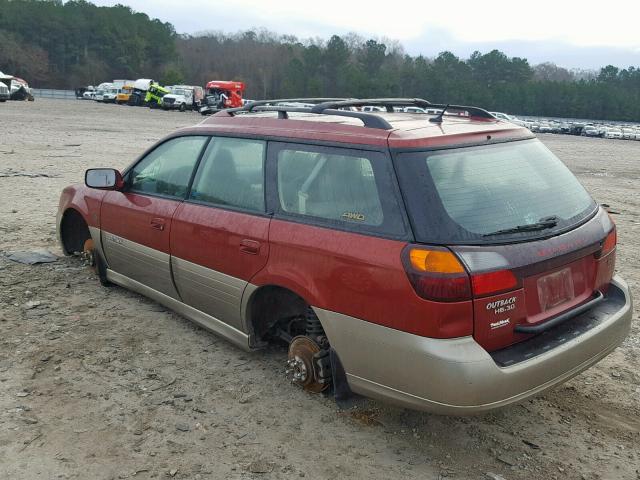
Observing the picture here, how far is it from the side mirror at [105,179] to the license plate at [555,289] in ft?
10.6

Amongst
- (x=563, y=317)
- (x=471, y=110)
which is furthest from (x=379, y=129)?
(x=563, y=317)

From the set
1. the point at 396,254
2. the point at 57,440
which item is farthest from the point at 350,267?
the point at 57,440

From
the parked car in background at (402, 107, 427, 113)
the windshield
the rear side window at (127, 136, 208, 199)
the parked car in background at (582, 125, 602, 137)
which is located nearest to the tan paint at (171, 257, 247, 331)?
the rear side window at (127, 136, 208, 199)

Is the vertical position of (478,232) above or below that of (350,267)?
above

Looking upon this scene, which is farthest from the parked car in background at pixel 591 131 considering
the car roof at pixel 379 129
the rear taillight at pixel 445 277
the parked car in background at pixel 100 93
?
the rear taillight at pixel 445 277

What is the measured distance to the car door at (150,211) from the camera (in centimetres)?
436

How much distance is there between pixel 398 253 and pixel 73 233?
4.09m

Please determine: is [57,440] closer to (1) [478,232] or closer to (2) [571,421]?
(1) [478,232]

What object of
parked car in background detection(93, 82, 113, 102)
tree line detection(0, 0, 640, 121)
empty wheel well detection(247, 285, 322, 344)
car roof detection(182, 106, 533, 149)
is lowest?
empty wheel well detection(247, 285, 322, 344)

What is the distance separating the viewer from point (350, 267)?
3.10 metres

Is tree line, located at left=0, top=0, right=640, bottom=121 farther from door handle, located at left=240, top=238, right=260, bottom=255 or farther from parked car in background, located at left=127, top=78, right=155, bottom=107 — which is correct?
door handle, located at left=240, top=238, right=260, bottom=255

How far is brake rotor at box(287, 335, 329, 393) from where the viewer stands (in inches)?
140

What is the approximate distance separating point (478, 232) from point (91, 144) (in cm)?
1766

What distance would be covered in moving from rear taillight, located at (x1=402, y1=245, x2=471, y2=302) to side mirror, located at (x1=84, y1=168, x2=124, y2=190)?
280 centimetres
